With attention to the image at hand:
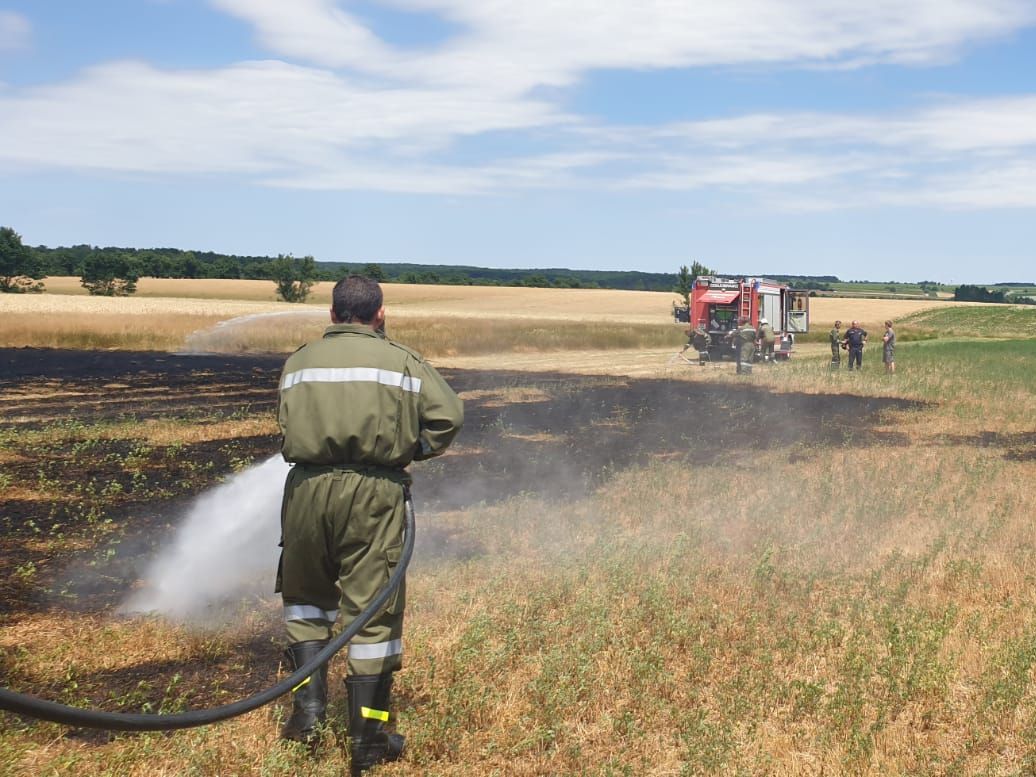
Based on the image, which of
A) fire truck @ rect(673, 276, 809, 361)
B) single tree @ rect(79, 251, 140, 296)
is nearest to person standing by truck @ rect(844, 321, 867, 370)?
fire truck @ rect(673, 276, 809, 361)

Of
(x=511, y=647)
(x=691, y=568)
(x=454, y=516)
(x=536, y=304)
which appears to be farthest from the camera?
(x=536, y=304)

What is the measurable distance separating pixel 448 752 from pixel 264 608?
245 cm

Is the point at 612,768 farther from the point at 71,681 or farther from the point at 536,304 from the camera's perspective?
the point at 536,304

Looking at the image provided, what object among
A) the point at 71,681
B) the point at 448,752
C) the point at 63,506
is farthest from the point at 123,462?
the point at 448,752

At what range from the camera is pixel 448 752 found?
425 cm

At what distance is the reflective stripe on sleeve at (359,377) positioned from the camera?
13.3 ft

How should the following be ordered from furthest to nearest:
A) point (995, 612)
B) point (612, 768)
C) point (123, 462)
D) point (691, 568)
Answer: point (123, 462) < point (691, 568) < point (995, 612) < point (612, 768)

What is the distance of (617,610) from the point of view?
6.11 meters

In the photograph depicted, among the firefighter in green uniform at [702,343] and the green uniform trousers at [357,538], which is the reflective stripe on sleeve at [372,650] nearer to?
the green uniform trousers at [357,538]

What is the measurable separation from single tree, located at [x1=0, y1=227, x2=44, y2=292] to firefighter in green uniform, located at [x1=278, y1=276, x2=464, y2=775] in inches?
3876

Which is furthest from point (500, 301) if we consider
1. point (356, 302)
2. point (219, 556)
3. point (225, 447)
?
point (356, 302)

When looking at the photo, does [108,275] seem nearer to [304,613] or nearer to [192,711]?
[304,613]

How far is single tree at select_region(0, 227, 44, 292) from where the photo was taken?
90000 mm

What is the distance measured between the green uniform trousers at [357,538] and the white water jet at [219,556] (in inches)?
90.4
